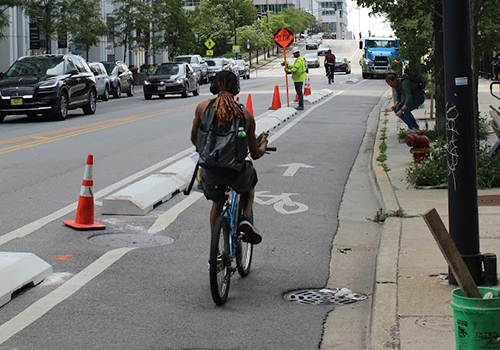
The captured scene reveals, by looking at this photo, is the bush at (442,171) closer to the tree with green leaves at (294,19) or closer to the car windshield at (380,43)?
the car windshield at (380,43)

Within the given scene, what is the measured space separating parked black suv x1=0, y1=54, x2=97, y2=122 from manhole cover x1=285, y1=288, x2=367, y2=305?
19768mm

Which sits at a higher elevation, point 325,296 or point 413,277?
point 413,277

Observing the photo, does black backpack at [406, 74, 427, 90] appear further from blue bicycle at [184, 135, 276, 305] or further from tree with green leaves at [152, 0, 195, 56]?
tree with green leaves at [152, 0, 195, 56]

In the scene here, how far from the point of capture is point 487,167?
40.8ft

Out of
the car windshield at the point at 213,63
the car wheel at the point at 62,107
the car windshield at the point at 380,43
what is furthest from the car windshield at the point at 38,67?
the car windshield at the point at 380,43

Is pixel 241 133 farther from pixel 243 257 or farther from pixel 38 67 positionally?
pixel 38 67

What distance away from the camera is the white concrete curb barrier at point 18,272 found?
7231mm

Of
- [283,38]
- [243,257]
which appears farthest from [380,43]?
[243,257]

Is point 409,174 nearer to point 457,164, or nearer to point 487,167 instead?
point 487,167

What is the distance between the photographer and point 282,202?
12234mm

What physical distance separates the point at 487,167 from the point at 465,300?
26.1 ft

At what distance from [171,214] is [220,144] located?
4112 millimetres

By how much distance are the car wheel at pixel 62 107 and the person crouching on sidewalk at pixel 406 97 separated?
442 inches

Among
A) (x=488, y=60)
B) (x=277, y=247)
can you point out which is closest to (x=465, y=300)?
(x=277, y=247)
